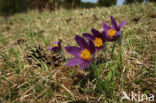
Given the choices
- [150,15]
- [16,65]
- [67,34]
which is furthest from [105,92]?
[150,15]

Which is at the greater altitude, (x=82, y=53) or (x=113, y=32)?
(x=113, y=32)

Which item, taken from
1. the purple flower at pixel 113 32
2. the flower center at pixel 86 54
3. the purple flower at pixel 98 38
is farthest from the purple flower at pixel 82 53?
the purple flower at pixel 113 32

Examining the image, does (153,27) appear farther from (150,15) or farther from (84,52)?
(84,52)

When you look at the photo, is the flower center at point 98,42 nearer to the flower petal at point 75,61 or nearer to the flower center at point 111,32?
the flower center at point 111,32

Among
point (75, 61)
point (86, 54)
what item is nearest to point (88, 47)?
point (86, 54)

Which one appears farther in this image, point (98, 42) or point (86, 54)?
point (98, 42)

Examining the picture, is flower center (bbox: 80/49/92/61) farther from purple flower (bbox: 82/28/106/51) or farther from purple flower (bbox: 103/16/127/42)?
purple flower (bbox: 103/16/127/42)

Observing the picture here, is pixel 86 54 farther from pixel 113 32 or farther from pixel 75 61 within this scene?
pixel 113 32

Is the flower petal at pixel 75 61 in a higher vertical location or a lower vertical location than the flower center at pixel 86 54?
lower

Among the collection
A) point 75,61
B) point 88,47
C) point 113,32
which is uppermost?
point 113,32

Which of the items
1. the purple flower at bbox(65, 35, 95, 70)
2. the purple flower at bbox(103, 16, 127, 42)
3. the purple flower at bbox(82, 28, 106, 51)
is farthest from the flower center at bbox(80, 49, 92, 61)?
the purple flower at bbox(103, 16, 127, 42)

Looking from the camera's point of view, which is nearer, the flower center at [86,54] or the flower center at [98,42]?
the flower center at [86,54]
